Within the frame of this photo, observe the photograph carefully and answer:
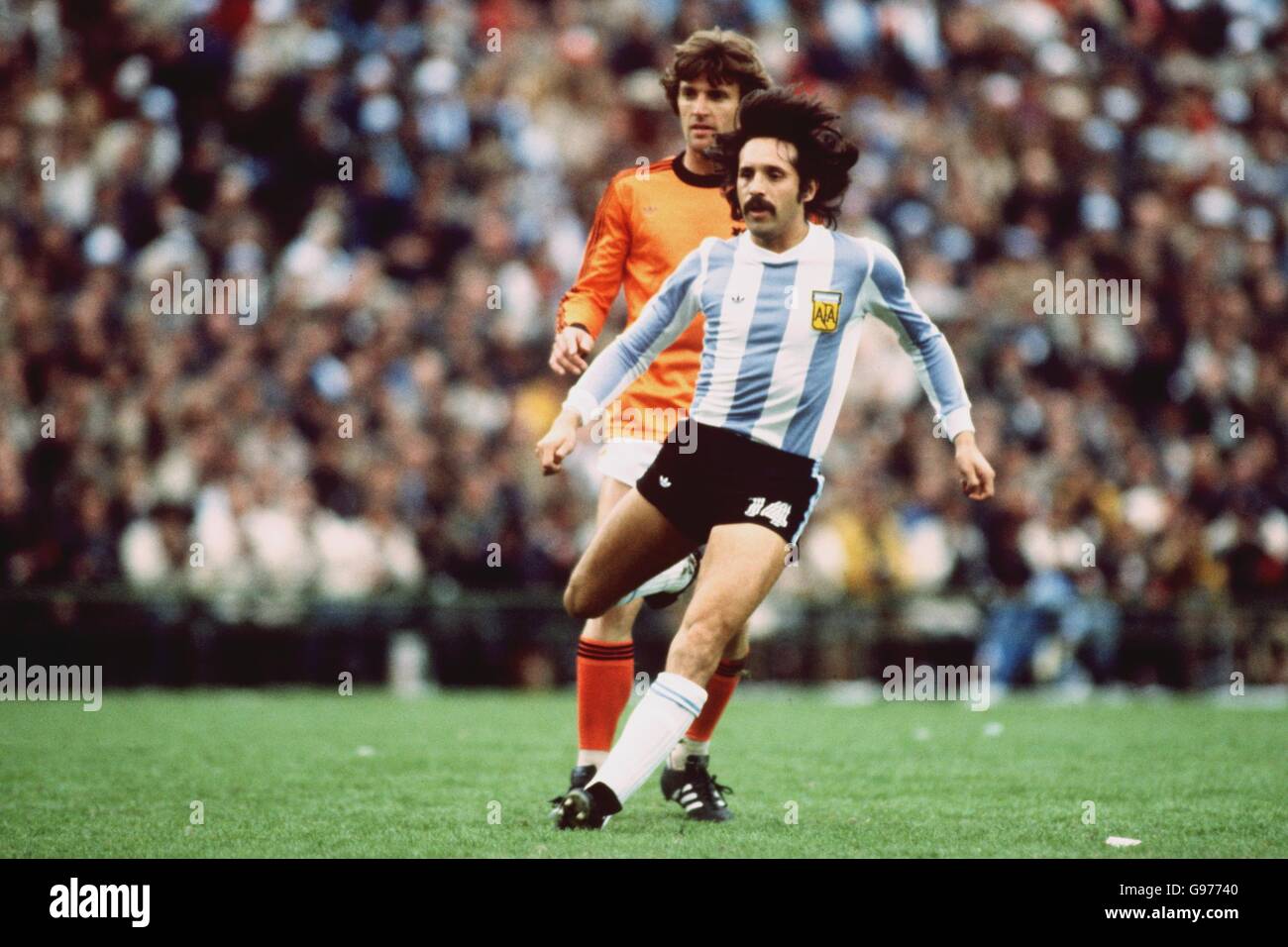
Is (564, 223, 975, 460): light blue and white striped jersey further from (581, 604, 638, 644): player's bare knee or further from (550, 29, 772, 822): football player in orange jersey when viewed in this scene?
(581, 604, 638, 644): player's bare knee

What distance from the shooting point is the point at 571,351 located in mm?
6625

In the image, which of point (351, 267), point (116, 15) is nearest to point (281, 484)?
point (351, 267)

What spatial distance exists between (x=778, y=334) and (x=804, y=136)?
68 cm

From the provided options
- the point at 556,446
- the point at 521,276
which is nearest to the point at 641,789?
the point at 556,446

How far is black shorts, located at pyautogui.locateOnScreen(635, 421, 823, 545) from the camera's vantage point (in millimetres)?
6121

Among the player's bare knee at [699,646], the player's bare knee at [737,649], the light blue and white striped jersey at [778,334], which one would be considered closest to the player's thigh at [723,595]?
the player's bare knee at [699,646]

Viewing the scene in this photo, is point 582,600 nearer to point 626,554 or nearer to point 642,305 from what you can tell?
point 626,554

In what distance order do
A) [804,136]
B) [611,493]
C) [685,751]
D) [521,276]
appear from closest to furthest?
[804,136], [685,751], [611,493], [521,276]

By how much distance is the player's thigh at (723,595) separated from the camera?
5945mm

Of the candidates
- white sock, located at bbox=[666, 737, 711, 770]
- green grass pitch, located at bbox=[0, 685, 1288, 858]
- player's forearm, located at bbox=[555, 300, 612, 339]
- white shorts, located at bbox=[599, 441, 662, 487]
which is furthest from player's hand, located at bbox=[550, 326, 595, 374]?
green grass pitch, located at bbox=[0, 685, 1288, 858]

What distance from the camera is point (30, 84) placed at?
16.1 m

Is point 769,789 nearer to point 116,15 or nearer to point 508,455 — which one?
point 508,455

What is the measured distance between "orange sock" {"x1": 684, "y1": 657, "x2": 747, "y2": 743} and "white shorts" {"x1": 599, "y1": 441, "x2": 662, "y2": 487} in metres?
0.83

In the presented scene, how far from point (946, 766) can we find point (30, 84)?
1142cm
